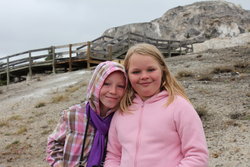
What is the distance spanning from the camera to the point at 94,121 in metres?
2.65

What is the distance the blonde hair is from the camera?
97.4 inches

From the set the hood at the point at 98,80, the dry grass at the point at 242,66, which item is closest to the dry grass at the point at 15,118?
the dry grass at the point at 242,66

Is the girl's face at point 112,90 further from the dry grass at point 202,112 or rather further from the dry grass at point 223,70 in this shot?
the dry grass at point 223,70

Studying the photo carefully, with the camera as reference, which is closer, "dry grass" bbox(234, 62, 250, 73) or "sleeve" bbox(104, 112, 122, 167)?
"sleeve" bbox(104, 112, 122, 167)

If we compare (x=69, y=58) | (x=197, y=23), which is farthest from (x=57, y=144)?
(x=197, y=23)

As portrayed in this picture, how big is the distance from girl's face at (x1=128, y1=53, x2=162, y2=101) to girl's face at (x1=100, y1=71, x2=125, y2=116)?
14 cm

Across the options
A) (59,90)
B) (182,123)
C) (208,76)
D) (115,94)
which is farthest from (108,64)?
(59,90)

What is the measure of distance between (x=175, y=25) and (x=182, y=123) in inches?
1915

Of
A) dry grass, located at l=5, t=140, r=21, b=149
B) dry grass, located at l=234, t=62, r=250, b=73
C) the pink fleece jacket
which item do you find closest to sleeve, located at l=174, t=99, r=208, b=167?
the pink fleece jacket

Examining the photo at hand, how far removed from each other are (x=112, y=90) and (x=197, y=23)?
152 feet

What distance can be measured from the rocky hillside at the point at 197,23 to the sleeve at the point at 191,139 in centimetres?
4086

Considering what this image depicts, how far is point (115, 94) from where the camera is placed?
2625mm

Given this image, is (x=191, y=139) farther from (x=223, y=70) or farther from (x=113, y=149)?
(x=223, y=70)

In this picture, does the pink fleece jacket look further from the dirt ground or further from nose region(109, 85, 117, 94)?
the dirt ground
